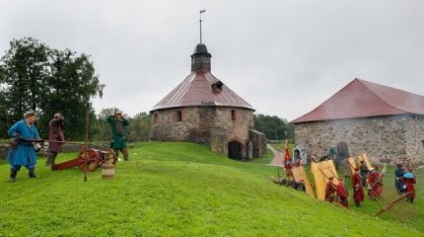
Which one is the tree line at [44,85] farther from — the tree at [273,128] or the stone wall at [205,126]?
the tree at [273,128]

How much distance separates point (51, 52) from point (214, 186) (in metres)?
26.0

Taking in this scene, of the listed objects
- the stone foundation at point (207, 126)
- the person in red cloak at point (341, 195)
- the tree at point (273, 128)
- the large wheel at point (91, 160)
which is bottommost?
the person in red cloak at point (341, 195)

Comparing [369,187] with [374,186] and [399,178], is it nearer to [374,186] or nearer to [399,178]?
[374,186]

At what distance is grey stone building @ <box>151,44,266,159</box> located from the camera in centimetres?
3061

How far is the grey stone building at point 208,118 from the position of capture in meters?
30.6

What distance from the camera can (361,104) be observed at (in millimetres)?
26062

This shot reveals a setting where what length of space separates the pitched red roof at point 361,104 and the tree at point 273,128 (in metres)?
42.7

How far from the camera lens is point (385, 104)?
2475 cm

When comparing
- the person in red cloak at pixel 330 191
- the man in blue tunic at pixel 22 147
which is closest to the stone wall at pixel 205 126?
the person in red cloak at pixel 330 191

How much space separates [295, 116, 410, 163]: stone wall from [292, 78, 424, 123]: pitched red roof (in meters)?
0.38

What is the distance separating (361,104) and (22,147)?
21955 mm

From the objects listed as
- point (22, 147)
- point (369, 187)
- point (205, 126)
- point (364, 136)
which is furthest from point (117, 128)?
point (205, 126)

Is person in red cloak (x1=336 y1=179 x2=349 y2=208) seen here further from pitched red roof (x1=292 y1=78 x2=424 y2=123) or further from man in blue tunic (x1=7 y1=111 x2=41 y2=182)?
pitched red roof (x1=292 y1=78 x2=424 y2=123)

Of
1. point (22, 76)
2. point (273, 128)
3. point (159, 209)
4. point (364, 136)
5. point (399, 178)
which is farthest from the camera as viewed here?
point (273, 128)
